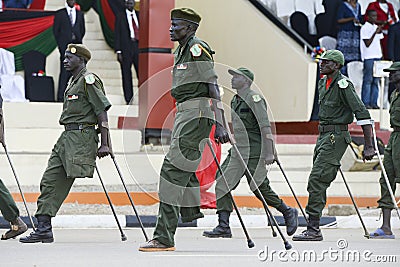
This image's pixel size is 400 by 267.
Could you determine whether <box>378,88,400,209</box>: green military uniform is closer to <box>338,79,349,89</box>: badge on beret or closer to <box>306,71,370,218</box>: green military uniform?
<box>306,71,370,218</box>: green military uniform

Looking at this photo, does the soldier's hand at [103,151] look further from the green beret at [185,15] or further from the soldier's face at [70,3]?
the soldier's face at [70,3]

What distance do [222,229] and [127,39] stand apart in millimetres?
8705

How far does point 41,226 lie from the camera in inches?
443

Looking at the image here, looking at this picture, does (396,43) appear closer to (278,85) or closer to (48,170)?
(278,85)

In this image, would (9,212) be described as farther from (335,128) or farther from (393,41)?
(393,41)

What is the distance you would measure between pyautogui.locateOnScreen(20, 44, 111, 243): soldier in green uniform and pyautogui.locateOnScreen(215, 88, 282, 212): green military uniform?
71.2 inches

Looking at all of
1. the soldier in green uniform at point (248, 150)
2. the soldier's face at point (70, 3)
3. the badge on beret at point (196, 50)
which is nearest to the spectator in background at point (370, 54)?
the soldier's face at point (70, 3)

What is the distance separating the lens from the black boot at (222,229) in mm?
12562

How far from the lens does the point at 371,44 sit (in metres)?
21.5

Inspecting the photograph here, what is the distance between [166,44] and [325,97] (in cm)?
630

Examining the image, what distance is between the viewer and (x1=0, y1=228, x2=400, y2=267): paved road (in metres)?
9.82

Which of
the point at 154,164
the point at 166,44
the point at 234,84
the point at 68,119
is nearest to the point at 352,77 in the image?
the point at 166,44

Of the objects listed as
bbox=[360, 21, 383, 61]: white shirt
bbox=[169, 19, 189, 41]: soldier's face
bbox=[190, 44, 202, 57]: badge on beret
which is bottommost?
bbox=[360, 21, 383, 61]: white shirt

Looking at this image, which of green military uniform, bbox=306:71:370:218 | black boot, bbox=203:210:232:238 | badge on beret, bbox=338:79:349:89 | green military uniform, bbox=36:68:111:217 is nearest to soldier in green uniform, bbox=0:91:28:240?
green military uniform, bbox=36:68:111:217
